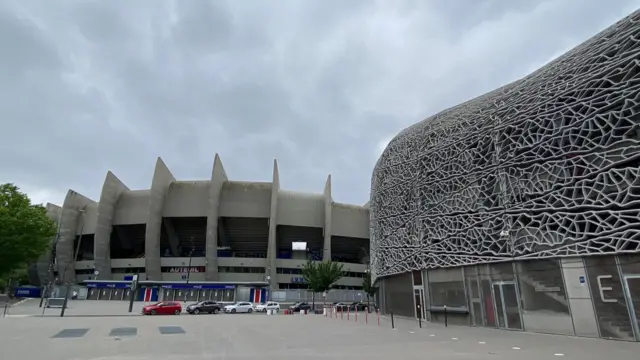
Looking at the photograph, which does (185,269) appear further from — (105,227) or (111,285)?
(105,227)

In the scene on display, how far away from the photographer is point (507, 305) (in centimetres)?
1844

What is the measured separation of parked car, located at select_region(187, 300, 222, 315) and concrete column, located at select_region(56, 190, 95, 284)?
123ft

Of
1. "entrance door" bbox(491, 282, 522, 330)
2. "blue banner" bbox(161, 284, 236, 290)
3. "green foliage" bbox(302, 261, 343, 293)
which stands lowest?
"entrance door" bbox(491, 282, 522, 330)

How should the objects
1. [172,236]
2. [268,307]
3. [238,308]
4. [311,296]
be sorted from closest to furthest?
[238,308] → [268,307] → [311,296] → [172,236]

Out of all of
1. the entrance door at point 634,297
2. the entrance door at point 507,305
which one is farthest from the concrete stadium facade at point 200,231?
the entrance door at point 634,297

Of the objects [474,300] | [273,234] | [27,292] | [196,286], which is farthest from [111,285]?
[474,300]

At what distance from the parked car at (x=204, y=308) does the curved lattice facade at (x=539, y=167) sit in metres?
20.4

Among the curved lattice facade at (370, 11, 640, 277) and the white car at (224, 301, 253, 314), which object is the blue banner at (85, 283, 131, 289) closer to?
the white car at (224, 301, 253, 314)

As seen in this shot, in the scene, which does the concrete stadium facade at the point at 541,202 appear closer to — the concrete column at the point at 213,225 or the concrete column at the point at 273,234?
the concrete column at the point at 273,234

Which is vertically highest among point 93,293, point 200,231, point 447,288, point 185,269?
point 200,231

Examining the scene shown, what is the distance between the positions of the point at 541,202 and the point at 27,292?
72.3 metres

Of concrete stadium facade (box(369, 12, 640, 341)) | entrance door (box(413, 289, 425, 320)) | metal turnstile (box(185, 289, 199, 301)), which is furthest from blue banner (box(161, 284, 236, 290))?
concrete stadium facade (box(369, 12, 640, 341))

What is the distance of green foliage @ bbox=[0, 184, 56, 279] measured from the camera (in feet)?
128

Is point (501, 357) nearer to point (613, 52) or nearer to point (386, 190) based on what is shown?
point (613, 52)
